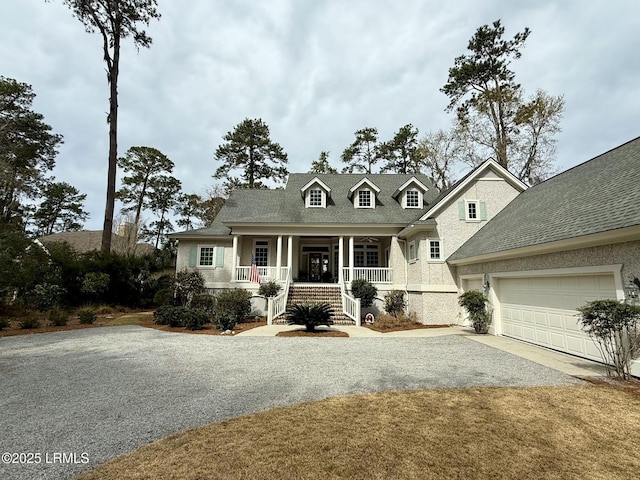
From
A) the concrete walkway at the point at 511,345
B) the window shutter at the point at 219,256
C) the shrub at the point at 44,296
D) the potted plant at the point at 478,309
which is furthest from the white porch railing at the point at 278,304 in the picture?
the shrub at the point at 44,296

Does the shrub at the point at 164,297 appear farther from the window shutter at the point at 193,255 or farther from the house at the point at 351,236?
the window shutter at the point at 193,255

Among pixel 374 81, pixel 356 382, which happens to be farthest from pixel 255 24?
pixel 356 382

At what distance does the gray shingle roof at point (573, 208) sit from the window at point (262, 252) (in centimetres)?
1025

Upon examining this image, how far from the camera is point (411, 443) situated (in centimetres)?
340

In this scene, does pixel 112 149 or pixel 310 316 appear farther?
pixel 112 149

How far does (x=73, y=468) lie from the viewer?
2.95m

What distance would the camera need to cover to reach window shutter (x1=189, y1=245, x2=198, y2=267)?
1733 cm

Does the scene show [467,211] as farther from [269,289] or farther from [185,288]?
[185,288]

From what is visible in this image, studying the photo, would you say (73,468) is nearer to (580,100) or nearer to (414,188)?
(414,188)

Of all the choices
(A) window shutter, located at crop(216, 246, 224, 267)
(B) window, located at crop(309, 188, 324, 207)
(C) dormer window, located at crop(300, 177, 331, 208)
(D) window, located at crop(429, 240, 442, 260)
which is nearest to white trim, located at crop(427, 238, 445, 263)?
(D) window, located at crop(429, 240, 442, 260)

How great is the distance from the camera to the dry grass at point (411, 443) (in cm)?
288

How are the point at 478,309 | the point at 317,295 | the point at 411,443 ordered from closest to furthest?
1. the point at 411,443
2. the point at 478,309
3. the point at 317,295

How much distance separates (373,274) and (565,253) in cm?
912

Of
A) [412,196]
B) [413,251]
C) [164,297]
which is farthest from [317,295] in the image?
[412,196]
